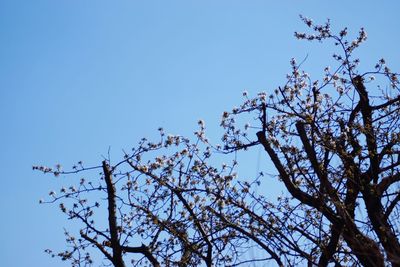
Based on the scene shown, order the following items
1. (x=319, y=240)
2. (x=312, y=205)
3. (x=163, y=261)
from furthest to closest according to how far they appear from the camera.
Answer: (x=163, y=261) < (x=312, y=205) < (x=319, y=240)

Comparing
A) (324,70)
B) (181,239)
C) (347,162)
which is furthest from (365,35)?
(181,239)

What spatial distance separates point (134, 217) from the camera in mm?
8508

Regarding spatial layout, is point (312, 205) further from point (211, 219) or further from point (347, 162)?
point (211, 219)

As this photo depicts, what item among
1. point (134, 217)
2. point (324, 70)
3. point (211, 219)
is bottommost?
point (211, 219)

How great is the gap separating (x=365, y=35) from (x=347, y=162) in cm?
225

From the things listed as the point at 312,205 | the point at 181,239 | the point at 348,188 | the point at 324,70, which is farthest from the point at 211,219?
the point at 324,70

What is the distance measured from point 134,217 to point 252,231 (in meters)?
2.29

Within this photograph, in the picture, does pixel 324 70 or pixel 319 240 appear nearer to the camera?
pixel 319 240

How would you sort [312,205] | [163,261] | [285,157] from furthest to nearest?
[163,261]
[285,157]
[312,205]

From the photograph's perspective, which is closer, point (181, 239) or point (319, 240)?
point (319, 240)

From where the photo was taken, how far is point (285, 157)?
7.53 m

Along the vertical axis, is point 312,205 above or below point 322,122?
below

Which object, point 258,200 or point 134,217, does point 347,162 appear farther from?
point 134,217

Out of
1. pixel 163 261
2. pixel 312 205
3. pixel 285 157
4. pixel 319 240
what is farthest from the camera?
pixel 163 261
